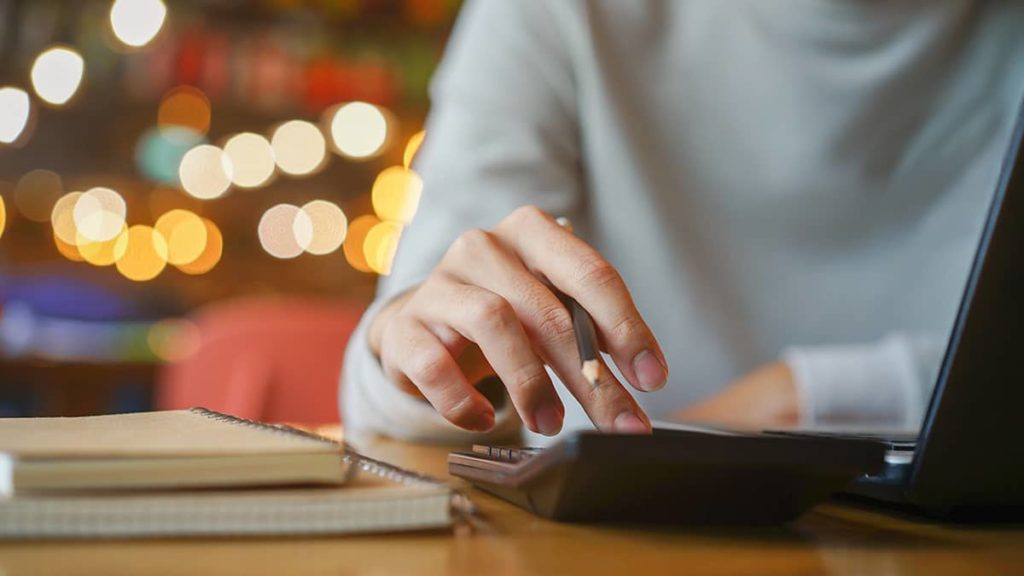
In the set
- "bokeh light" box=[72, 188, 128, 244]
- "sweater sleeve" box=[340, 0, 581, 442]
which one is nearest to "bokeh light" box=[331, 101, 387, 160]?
"bokeh light" box=[72, 188, 128, 244]

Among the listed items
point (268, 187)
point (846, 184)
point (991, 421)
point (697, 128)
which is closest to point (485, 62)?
point (697, 128)

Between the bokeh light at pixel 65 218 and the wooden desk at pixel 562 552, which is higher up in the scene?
the bokeh light at pixel 65 218

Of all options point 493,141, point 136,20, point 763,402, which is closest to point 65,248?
point 136,20

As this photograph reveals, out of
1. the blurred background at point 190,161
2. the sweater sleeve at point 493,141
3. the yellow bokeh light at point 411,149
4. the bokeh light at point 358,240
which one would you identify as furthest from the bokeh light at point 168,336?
the sweater sleeve at point 493,141

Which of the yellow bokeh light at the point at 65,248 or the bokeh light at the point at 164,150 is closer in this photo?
the bokeh light at the point at 164,150

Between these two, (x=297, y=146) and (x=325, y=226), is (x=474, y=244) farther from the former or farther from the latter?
(x=325, y=226)

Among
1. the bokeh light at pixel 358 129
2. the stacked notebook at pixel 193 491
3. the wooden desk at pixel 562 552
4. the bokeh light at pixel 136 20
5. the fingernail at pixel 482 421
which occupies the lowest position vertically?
the wooden desk at pixel 562 552

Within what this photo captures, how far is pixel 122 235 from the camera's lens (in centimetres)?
412

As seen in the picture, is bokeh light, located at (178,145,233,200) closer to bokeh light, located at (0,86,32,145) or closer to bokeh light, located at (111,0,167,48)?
bokeh light, located at (111,0,167,48)

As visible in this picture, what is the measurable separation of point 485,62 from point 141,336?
3.29 metres

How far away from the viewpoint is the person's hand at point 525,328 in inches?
17.0

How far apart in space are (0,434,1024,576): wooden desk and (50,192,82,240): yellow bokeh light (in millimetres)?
4032

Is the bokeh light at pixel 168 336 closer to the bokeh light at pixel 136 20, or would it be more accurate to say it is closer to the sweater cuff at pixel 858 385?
the bokeh light at pixel 136 20

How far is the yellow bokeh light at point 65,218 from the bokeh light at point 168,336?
18.8 inches
